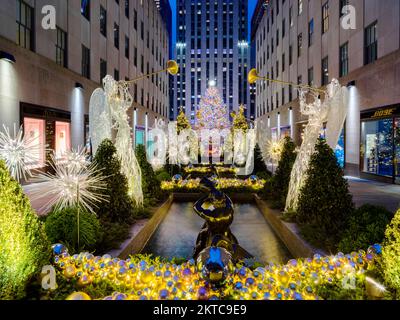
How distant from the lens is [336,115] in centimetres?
870

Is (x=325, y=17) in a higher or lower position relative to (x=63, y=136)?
higher

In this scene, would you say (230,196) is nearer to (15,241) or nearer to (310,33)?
(15,241)

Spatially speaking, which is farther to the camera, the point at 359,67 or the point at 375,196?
the point at 359,67

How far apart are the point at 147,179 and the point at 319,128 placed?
569cm

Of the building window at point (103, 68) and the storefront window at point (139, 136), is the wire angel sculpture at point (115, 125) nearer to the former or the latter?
the building window at point (103, 68)

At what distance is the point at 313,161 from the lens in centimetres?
741

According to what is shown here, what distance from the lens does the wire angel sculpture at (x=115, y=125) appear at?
830cm

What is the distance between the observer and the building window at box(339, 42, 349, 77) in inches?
822

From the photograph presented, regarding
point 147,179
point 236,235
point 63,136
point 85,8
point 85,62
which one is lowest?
point 236,235

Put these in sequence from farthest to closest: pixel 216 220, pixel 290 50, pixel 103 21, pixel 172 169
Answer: pixel 290 50
pixel 103 21
pixel 172 169
pixel 216 220

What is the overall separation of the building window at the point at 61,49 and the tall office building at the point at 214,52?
85.7m

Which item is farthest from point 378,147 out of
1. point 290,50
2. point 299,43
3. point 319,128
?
point 290,50

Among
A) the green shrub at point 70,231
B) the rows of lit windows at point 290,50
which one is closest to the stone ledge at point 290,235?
the green shrub at point 70,231

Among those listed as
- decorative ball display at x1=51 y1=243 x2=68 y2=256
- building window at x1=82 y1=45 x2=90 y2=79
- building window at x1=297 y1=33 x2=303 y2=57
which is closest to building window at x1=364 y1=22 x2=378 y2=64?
building window at x1=297 y1=33 x2=303 y2=57
